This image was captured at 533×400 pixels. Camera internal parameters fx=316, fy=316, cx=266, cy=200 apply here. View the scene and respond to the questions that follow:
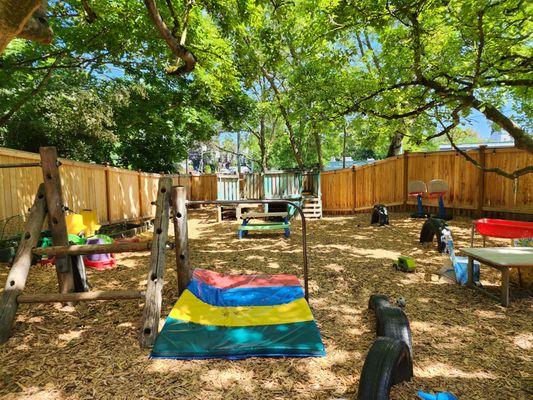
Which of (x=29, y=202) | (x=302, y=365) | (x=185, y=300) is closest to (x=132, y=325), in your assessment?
(x=185, y=300)

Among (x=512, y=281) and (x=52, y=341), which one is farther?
(x=512, y=281)

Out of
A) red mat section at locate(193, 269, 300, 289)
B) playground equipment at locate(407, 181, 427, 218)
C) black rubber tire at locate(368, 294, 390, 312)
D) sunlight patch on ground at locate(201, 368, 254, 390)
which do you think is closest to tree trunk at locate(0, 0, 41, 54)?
sunlight patch on ground at locate(201, 368, 254, 390)

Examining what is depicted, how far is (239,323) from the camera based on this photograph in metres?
3.20

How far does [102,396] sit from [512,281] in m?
5.13

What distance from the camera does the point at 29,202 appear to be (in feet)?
20.6

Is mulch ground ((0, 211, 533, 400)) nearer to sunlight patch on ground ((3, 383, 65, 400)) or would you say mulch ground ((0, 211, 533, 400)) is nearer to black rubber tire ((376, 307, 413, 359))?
sunlight patch on ground ((3, 383, 65, 400))

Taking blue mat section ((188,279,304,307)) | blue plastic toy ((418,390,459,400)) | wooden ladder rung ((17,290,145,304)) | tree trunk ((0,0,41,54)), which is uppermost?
tree trunk ((0,0,41,54))

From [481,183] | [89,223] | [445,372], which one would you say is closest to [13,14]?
[445,372]

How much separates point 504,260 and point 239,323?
3186 mm

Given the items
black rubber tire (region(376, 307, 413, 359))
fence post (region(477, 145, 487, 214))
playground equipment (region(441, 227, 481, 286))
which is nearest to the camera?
black rubber tire (region(376, 307, 413, 359))

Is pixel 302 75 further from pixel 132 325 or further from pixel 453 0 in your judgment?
pixel 132 325

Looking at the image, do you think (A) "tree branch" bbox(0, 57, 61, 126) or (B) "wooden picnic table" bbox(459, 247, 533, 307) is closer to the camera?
(B) "wooden picnic table" bbox(459, 247, 533, 307)

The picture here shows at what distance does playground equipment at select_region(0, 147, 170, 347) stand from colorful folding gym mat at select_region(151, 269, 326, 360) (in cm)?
31

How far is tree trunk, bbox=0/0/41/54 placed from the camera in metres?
1.59
